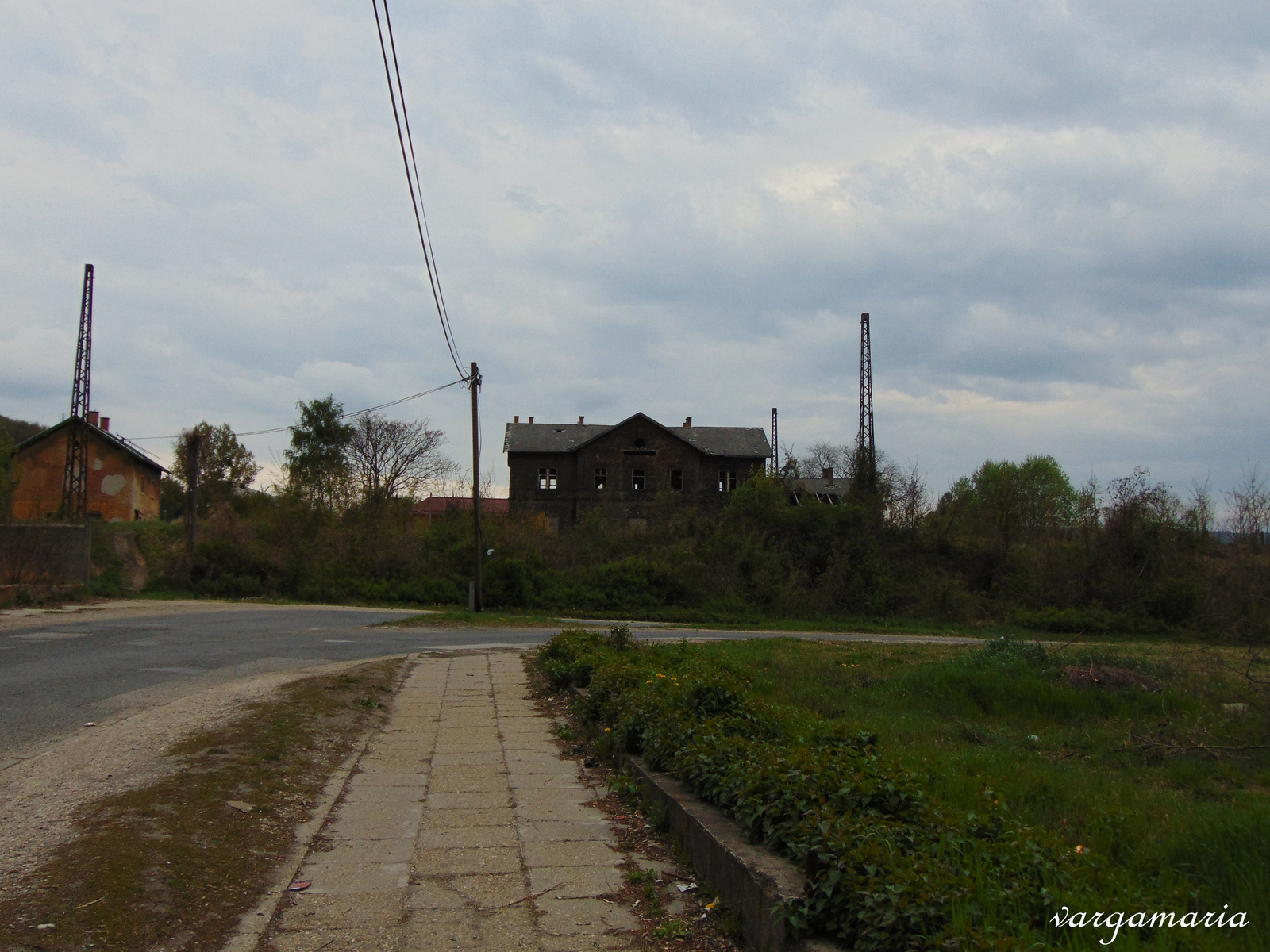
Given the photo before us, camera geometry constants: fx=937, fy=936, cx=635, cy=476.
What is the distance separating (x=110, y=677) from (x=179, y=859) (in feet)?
28.7

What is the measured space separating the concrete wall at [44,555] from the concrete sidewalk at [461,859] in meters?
24.8

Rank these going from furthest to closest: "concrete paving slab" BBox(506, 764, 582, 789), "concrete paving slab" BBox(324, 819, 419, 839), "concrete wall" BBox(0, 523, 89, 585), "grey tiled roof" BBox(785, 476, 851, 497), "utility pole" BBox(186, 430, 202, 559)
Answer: "grey tiled roof" BBox(785, 476, 851, 497)
"utility pole" BBox(186, 430, 202, 559)
"concrete wall" BBox(0, 523, 89, 585)
"concrete paving slab" BBox(506, 764, 582, 789)
"concrete paving slab" BBox(324, 819, 419, 839)

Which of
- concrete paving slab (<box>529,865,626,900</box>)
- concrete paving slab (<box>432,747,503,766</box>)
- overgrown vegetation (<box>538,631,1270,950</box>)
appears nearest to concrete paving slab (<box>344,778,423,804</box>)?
concrete paving slab (<box>432,747,503,766</box>)

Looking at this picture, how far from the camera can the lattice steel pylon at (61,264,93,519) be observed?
35.0 m

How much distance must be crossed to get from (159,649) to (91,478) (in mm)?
39521

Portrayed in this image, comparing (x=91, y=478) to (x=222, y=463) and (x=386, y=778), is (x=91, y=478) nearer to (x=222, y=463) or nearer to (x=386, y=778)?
(x=222, y=463)

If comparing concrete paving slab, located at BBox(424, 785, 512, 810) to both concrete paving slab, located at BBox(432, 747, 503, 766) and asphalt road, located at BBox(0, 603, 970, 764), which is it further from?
asphalt road, located at BBox(0, 603, 970, 764)

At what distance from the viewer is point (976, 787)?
5.06 meters

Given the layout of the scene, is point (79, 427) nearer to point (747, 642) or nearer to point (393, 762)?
point (747, 642)

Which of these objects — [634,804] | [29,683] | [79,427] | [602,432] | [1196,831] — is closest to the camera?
[1196,831]

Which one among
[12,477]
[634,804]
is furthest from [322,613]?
[634,804]

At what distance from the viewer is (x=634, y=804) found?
6.15 meters

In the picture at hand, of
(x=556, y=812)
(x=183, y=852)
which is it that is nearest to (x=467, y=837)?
(x=556, y=812)

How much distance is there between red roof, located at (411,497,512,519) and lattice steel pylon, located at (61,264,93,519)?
47.9 ft
